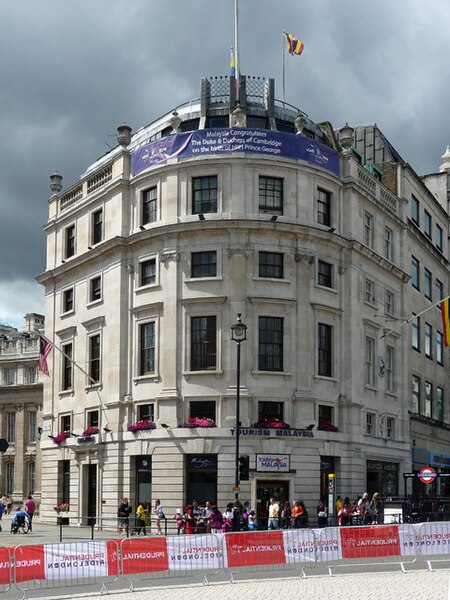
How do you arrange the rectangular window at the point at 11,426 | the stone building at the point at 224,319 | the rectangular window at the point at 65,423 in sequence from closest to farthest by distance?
the stone building at the point at 224,319, the rectangular window at the point at 65,423, the rectangular window at the point at 11,426

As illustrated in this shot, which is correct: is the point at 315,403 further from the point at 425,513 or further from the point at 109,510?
the point at 109,510

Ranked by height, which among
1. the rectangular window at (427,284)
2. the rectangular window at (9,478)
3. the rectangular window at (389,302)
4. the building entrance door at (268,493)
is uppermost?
the rectangular window at (427,284)

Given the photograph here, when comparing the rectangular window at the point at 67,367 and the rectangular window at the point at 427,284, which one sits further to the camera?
the rectangular window at the point at 427,284

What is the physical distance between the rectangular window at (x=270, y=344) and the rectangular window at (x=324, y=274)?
3.52 m

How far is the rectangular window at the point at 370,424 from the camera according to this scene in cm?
4909

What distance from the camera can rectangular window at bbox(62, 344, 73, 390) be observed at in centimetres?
5206

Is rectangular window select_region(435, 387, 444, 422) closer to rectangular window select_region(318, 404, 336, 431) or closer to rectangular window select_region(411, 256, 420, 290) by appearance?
rectangular window select_region(411, 256, 420, 290)

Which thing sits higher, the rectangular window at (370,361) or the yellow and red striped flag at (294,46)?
the yellow and red striped flag at (294,46)

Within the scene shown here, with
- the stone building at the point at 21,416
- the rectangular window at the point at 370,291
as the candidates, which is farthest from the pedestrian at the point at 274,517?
the stone building at the point at 21,416

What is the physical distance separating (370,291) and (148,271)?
12473 mm

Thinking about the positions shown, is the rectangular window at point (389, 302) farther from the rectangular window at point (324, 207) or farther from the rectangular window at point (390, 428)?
the rectangular window at point (324, 207)

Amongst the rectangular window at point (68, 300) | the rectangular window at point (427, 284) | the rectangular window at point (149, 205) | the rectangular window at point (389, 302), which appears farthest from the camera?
the rectangular window at point (427, 284)

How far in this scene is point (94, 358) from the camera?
49.6 metres

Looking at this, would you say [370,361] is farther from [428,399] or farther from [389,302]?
[428,399]
